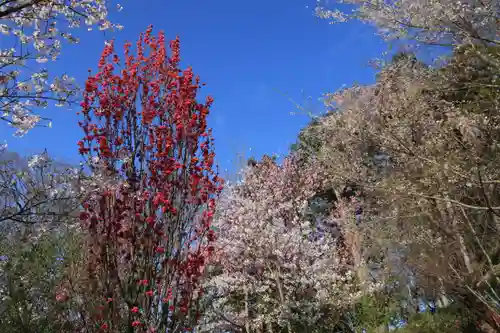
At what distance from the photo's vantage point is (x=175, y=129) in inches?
146

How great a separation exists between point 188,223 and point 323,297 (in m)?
7.84

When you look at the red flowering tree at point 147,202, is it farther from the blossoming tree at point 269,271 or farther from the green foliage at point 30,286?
the blossoming tree at point 269,271

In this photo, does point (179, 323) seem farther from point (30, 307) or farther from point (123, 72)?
point (30, 307)

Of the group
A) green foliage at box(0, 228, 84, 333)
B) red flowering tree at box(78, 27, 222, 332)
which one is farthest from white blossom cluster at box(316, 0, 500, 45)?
green foliage at box(0, 228, 84, 333)

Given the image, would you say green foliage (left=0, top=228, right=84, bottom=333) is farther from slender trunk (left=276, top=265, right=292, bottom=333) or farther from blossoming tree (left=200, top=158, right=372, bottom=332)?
slender trunk (left=276, top=265, right=292, bottom=333)

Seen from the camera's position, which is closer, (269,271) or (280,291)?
(280,291)

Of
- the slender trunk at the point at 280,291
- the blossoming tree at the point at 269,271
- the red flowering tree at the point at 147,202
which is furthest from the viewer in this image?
the blossoming tree at the point at 269,271

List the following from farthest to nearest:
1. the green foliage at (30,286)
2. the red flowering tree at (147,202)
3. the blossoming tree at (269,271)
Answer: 1. the blossoming tree at (269,271)
2. the green foliage at (30,286)
3. the red flowering tree at (147,202)

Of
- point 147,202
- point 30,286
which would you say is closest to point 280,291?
point 30,286

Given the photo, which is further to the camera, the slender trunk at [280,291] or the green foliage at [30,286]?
the slender trunk at [280,291]

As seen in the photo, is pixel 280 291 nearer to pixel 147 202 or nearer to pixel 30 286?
pixel 30 286

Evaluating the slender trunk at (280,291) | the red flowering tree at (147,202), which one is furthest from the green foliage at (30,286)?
the slender trunk at (280,291)

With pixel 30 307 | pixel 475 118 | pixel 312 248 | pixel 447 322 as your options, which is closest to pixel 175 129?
pixel 475 118

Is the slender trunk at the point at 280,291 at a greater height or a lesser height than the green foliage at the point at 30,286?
lesser
